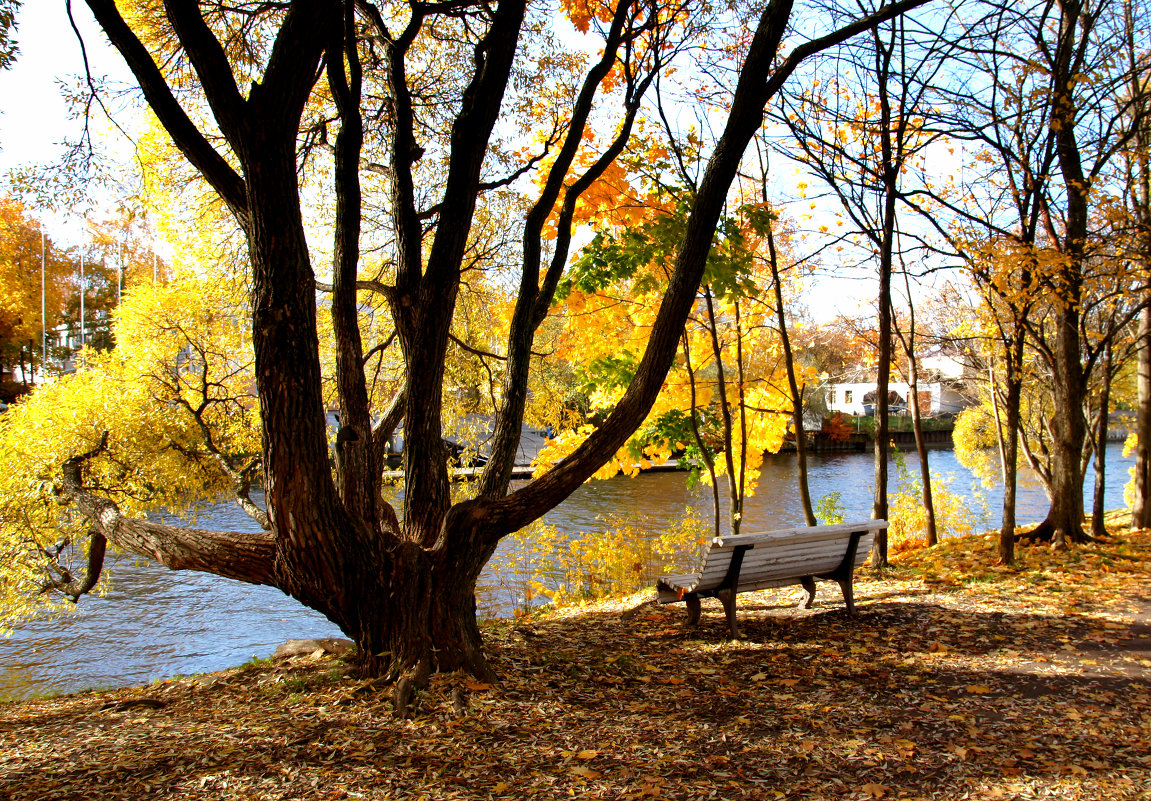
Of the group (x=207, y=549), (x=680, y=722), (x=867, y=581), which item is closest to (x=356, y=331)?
(x=207, y=549)

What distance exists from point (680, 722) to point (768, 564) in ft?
6.57

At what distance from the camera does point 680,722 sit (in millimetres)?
3770

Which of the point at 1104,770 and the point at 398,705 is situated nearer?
the point at 1104,770

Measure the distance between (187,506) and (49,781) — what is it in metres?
11.4

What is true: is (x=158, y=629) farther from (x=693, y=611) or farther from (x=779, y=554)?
(x=779, y=554)

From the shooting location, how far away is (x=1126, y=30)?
940 cm

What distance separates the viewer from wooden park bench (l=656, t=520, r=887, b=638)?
525cm

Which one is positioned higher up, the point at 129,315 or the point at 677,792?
the point at 129,315

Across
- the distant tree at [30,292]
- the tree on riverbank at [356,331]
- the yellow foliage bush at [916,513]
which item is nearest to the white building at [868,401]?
the yellow foliage bush at [916,513]

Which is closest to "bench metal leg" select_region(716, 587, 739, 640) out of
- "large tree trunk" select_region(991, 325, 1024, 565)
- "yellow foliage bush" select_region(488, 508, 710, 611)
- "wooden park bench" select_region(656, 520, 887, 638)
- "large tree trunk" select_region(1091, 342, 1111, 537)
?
"wooden park bench" select_region(656, 520, 887, 638)

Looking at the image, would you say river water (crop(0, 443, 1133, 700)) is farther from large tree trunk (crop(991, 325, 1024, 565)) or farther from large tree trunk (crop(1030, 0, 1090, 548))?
large tree trunk (crop(1030, 0, 1090, 548))

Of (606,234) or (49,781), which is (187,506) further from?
(49,781)

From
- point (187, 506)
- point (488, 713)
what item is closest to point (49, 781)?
point (488, 713)

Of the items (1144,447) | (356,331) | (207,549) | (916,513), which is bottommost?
(916,513)
